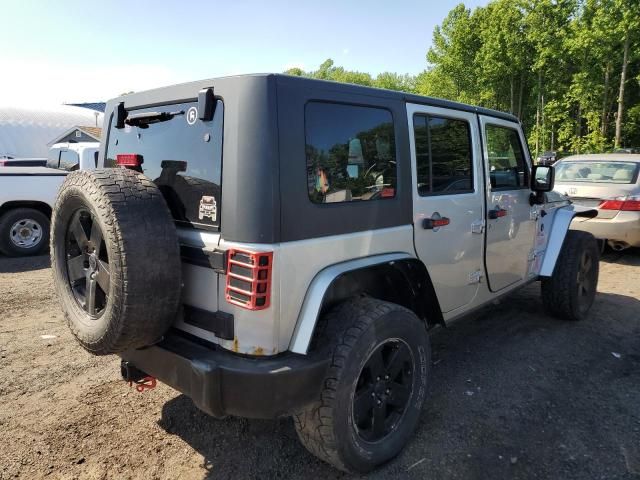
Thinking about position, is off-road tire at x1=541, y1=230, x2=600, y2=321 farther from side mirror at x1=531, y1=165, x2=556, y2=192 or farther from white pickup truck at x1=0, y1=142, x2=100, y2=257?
white pickup truck at x1=0, y1=142, x2=100, y2=257

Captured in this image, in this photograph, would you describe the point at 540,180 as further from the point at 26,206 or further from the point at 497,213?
the point at 26,206

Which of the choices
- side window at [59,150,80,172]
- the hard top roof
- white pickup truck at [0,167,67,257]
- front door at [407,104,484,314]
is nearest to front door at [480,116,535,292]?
front door at [407,104,484,314]

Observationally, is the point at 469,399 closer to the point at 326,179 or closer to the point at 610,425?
the point at 610,425

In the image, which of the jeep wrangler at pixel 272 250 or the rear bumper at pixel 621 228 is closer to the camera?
the jeep wrangler at pixel 272 250

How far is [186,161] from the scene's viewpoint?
240 centimetres

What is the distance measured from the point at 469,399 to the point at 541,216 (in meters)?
1.91

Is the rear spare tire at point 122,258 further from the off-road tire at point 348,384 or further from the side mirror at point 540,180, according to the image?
the side mirror at point 540,180

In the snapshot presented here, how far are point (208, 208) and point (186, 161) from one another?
32cm

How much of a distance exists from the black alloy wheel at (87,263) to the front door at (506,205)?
8.52ft

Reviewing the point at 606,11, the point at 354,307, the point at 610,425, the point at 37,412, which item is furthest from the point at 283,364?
the point at 606,11

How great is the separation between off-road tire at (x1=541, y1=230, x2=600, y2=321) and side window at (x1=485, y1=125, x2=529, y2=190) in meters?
1.03

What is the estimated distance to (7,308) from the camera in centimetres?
511

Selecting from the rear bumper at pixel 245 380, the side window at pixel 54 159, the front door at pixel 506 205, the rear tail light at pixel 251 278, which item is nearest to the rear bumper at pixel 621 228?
the front door at pixel 506 205

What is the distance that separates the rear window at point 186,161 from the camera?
2230 millimetres
